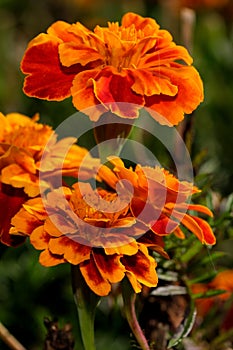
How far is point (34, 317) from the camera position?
98 centimetres

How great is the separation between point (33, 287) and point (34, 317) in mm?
41

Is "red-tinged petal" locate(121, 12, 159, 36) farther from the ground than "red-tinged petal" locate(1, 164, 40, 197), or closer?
farther from the ground

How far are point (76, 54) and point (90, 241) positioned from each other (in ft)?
0.54

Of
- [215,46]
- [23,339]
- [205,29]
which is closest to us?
[23,339]

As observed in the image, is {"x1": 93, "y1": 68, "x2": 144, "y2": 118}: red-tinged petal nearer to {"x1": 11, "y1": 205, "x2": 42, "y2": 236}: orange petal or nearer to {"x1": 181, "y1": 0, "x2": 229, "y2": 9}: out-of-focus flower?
{"x1": 11, "y1": 205, "x2": 42, "y2": 236}: orange petal

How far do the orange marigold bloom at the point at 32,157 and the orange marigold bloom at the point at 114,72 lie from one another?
7 centimetres

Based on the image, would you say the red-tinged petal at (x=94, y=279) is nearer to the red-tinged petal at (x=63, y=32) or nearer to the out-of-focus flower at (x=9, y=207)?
the out-of-focus flower at (x=9, y=207)

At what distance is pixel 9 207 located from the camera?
0.75 metres

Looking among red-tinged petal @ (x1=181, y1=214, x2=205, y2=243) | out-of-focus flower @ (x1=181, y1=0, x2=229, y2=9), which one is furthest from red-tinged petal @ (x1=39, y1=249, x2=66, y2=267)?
out-of-focus flower @ (x1=181, y1=0, x2=229, y2=9)

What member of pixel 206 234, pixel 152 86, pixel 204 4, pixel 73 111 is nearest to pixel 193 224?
pixel 206 234

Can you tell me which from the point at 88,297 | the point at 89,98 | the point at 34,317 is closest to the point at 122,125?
the point at 89,98

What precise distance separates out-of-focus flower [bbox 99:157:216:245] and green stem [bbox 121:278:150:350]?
0.18 feet

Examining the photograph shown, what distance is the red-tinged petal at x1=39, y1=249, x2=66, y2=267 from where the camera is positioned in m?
0.67

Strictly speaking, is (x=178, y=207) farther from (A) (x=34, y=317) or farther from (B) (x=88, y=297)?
(A) (x=34, y=317)
